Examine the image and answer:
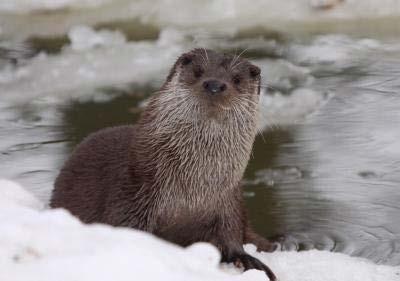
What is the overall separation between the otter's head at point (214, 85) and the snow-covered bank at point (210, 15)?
365 centimetres

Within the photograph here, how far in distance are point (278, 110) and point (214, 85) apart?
7.95ft

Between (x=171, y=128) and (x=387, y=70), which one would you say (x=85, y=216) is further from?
(x=387, y=70)

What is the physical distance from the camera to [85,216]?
420 cm

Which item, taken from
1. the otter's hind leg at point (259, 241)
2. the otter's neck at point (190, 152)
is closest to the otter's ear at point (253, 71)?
the otter's neck at point (190, 152)

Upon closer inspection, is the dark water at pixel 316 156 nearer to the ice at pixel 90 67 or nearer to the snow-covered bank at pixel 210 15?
the ice at pixel 90 67

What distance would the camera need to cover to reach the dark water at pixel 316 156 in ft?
16.0

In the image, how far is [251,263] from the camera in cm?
386

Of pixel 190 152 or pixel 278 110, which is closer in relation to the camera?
pixel 190 152

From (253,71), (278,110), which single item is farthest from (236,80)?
(278,110)

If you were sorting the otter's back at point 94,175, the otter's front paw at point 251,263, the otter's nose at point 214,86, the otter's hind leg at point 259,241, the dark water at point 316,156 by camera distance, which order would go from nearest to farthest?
the otter's front paw at point 251,263 < the otter's nose at point 214,86 < the otter's back at point 94,175 < the otter's hind leg at point 259,241 < the dark water at point 316,156

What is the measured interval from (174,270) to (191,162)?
200 cm

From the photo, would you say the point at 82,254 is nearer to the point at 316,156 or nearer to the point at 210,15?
the point at 316,156

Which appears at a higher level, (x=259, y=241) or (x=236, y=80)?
(x=236, y=80)

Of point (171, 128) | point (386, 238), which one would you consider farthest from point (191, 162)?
point (386, 238)
